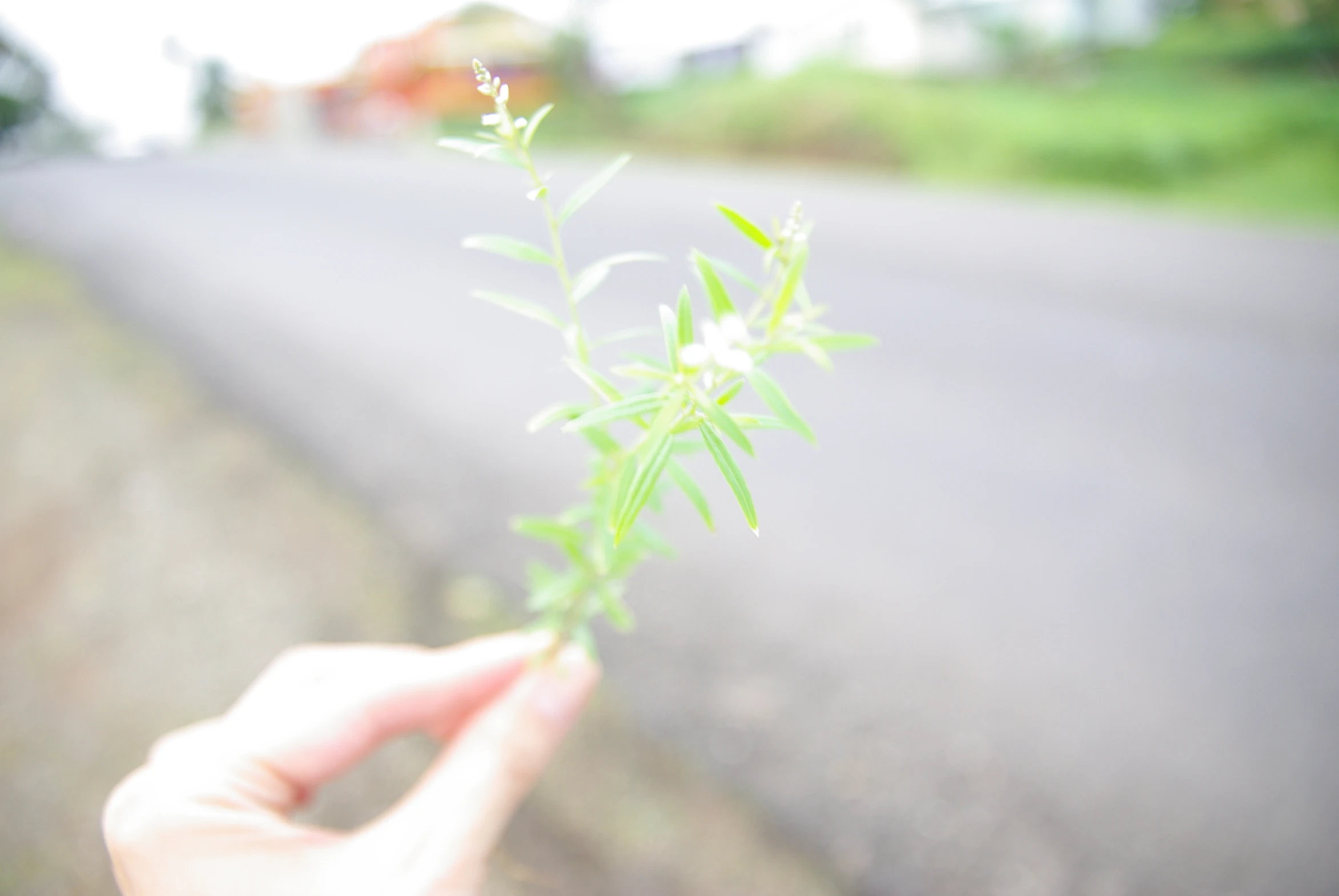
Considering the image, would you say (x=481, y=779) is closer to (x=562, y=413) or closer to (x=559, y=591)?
(x=559, y=591)

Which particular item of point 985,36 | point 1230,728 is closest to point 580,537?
point 1230,728

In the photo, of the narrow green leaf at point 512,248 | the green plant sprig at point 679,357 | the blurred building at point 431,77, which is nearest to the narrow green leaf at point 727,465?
the green plant sprig at point 679,357

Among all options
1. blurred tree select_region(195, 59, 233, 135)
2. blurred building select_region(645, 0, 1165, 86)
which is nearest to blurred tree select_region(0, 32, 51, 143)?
blurred tree select_region(195, 59, 233, 135)

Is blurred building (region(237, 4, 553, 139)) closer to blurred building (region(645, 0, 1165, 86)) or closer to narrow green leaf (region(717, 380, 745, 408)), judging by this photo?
blurred building (region(645, 0, 1165, 86))

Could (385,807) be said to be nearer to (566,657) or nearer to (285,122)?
(566,657)

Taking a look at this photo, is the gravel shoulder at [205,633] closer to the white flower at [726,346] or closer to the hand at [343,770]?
the hand at [343,770]

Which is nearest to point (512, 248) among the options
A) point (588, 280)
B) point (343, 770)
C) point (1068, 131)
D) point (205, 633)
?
point (588, 280)
